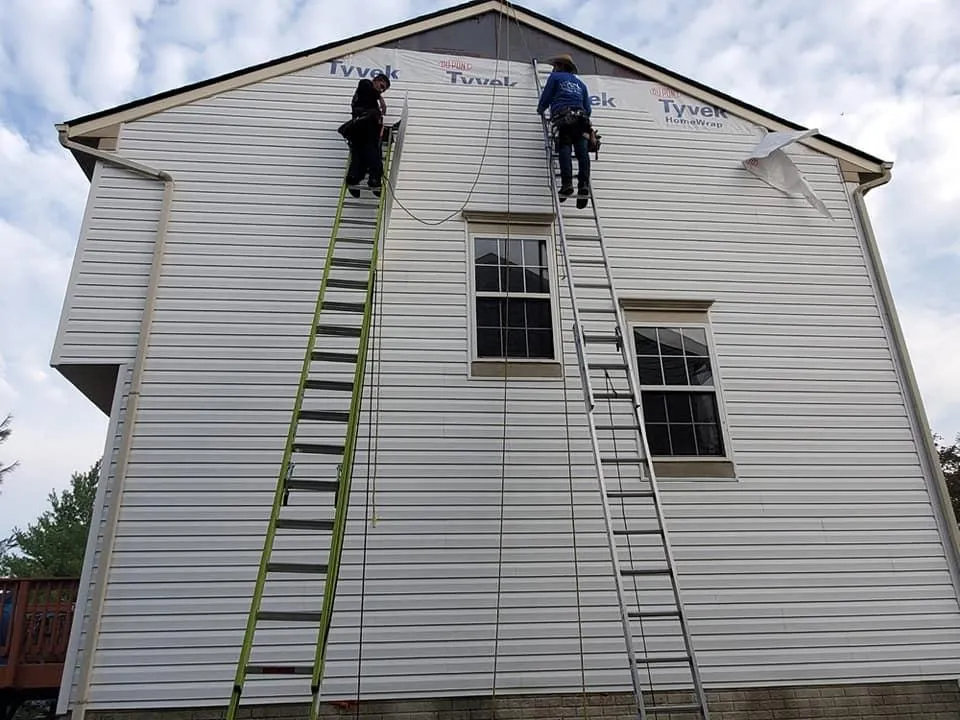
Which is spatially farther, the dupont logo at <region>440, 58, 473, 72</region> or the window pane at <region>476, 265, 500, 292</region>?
the dupont logo at <region>440, 58, 473, 72</region>

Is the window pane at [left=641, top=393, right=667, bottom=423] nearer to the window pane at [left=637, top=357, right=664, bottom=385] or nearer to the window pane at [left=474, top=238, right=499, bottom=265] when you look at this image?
the window pane at [left=637, top=357, right=664, bottom=385]

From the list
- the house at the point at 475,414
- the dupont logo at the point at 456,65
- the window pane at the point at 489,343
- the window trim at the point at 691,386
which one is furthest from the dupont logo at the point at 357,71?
the window trim at the point at 691,386

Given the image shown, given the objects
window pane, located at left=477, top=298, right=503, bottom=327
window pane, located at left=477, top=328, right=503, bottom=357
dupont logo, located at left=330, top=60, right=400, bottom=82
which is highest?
dupont logo, located at left=330, top=60, right=400, bottom=82

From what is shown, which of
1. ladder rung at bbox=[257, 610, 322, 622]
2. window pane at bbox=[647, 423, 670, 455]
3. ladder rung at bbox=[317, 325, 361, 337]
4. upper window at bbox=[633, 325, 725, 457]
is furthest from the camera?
upper window at bbox=[633, 325, 725, 457]

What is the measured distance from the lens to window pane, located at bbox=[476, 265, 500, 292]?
25.4 feet

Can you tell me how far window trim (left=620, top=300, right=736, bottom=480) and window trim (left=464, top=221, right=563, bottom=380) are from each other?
796mm

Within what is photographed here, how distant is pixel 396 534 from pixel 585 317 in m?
3.00

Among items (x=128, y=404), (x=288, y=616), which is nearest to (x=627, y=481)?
(x=288, y=616)

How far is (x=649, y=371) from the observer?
764 centimetres

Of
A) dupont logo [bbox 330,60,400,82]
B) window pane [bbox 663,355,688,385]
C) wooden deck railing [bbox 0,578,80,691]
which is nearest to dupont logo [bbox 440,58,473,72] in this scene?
dupont logo [bbox 330,60,400,82]

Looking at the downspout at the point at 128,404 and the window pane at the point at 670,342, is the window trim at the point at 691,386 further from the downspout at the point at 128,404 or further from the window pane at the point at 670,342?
the downspout at the point at 128,404

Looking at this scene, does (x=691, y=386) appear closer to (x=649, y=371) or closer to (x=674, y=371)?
(x=674, y=371)

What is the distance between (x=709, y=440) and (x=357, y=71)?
235 inches

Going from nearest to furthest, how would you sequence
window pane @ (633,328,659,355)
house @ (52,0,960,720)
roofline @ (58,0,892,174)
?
house @ (52,0,960,720), window pane @ (633,328,659,355), roofline @ (58,0,892,174)
